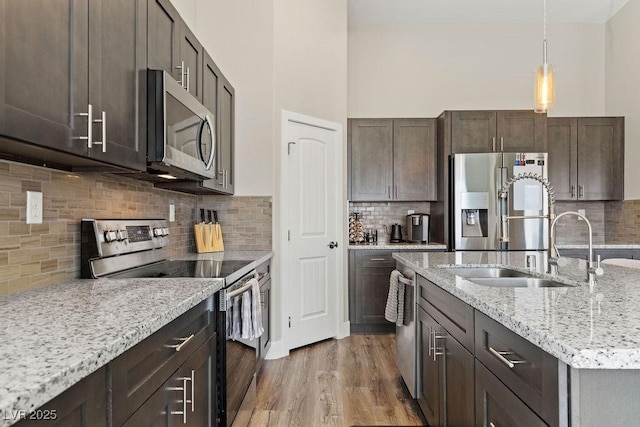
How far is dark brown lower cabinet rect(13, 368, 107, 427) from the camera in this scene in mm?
679

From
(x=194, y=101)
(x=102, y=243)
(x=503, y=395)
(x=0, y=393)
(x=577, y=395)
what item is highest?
(x=194, y=101)

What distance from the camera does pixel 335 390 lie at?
287cm

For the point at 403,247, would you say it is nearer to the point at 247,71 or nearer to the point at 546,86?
the point at 546,86

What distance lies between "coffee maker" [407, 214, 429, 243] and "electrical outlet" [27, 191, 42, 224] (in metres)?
3.74

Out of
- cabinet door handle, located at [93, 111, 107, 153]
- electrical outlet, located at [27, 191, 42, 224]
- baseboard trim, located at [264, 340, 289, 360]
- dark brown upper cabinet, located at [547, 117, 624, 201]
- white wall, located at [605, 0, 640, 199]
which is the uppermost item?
white wall, located at [605, 0, 640, 199]

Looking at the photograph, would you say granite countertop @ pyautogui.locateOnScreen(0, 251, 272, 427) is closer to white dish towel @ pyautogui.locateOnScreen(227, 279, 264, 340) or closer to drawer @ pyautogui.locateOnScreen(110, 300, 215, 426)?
drawer @ pyautogui.locateOnScreen(110, 300, 215, 426)

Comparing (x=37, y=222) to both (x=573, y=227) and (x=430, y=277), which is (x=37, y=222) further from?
(x=573, y=227)

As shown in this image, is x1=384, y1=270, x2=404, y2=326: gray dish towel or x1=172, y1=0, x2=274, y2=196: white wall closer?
x1=384, y1=270, x2=404, y2=326: gray dish towel

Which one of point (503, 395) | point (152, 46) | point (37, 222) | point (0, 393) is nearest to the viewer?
point (0, 393)

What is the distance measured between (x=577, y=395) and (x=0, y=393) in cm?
102

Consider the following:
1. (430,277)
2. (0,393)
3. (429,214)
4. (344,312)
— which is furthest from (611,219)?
(0,393)

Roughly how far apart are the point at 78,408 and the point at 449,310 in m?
1.42

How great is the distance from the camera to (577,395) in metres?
0.86

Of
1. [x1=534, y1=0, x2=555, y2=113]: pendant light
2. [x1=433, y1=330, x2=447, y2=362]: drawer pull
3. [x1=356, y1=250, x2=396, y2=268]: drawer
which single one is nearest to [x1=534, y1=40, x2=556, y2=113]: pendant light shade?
[x1=534, y1=0, x2=555, y2=113]: pendant light
